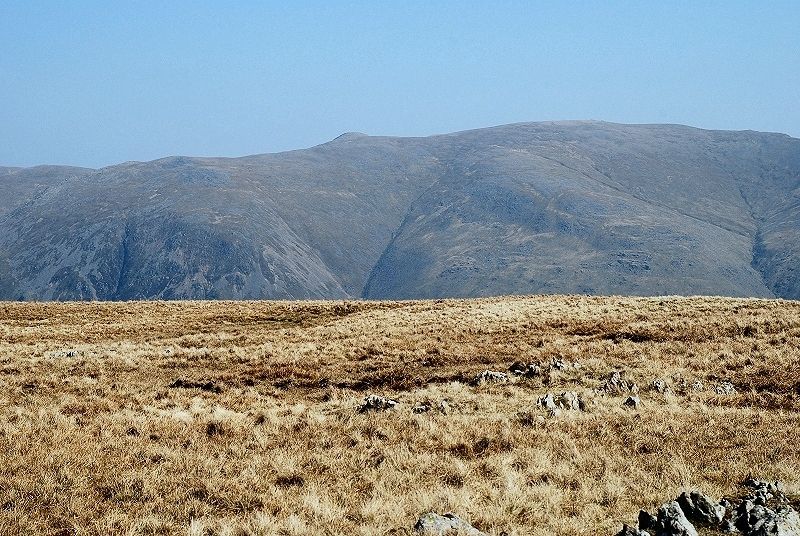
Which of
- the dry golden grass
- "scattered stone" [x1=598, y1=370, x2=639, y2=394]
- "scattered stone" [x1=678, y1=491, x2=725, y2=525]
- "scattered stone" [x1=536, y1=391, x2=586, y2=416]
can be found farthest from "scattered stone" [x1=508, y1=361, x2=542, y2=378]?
"scattered stone" [x1=678, y1=491, x2=725, y2=525]

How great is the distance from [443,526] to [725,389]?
46.1ft

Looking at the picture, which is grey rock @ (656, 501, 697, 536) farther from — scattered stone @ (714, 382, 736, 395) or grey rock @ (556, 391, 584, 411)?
scattered stone @ (714, 382, 736, 395)

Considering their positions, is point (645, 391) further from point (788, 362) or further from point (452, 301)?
point (452, 301)

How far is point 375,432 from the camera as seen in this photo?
14.3m

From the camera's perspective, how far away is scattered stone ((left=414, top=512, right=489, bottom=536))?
8.40m

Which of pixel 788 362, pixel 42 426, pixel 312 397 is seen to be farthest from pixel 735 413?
pixel 42 426

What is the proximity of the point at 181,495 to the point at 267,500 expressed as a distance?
1.55m

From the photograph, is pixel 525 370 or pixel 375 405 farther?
pixel 525 370

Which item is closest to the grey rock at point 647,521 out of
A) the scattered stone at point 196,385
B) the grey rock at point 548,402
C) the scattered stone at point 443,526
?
the scattered stone at point 443,526

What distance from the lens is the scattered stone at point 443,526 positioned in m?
8.40

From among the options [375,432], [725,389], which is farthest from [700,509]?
[725,389]

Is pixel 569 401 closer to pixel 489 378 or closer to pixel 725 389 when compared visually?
pixel 489 378

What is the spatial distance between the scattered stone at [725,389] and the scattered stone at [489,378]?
6741 mm

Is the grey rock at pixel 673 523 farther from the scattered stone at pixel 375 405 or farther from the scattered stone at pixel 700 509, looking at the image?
the scattered stone at pixel 375 405
